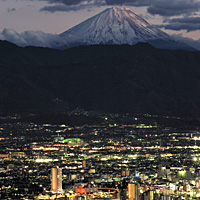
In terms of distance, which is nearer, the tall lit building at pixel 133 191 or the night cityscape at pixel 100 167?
the tall lit building at pixel 133 191

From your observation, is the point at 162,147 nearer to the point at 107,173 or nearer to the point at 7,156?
the point at 7,156

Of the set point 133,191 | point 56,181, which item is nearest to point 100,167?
point 56,181

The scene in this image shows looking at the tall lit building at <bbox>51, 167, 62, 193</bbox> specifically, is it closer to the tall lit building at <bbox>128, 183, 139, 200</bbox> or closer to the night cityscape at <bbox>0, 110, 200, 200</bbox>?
the night cityscape at <bbox>0, 110, 200, 200</bbox>

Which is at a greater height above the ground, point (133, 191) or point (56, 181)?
point (56, 181)

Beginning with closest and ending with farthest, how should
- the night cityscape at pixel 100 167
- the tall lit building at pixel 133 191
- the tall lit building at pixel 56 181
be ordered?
the tall lit building at pixel 133 191 < the night cityscape at pixel 100 167 < the tall lit building at pixel 56 181

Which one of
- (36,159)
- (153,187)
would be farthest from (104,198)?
(36,159)

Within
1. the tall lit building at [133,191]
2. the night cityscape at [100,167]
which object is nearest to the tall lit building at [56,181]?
the night cityscape at [100,167]

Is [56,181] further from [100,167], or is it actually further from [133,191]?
[100,167]

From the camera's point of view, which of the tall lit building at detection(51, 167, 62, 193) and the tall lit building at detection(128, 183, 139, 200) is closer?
the tall lit building at detection(128, 183, 139, 200)

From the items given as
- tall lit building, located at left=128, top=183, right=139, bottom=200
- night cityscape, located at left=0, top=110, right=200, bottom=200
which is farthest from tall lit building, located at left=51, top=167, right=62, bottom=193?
tall lit building, located at left=128, top=183, right=139, bottom=200

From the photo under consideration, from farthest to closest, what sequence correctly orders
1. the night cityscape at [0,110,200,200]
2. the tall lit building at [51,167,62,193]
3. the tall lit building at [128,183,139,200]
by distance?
1. the tall lit building at [51,167,62,193]
2. the night cityscape at [0,110,200,200]
3. the tall lit building at [128,183,139,200]

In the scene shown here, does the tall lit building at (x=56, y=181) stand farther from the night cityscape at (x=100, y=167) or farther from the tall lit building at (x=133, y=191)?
the tall lit building at (x=133, y=191)
